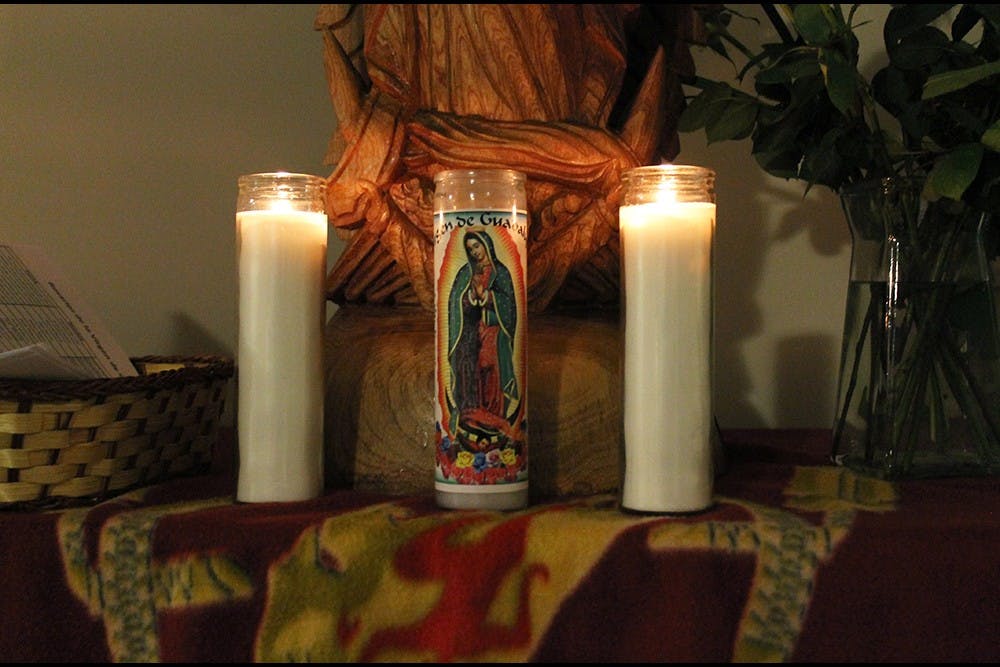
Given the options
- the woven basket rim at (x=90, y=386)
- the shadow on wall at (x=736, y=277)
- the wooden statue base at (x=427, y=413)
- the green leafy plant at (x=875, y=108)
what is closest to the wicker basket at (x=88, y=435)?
the woven basket rim at (x=90, y=386)

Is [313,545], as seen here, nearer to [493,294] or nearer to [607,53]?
[493,294]

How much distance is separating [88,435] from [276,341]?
0.43 ft

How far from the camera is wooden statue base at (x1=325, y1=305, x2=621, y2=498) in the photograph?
2.11ft

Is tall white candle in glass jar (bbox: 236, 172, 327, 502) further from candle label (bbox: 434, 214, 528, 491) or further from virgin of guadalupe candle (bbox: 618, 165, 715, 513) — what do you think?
virgin of guadalupe candle (bbox: 618, 165, 715, 513)

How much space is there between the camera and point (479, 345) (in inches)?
23.2

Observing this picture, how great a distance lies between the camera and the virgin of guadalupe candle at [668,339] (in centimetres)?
57

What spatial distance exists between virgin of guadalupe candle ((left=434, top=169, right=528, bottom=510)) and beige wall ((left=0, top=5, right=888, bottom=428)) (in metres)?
0.45

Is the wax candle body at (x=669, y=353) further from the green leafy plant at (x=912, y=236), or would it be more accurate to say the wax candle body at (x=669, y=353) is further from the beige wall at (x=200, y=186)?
the beige wall at (x=200, y=186)

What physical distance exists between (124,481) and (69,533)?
90 mm

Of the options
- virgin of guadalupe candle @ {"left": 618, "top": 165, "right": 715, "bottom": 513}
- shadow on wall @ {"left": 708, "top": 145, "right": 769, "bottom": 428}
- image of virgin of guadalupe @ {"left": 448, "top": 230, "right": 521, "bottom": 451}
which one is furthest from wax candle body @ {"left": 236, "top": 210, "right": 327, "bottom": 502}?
shadow on wall @ {"left": 708, "top": 145, "right": 769, "bottom": 428}

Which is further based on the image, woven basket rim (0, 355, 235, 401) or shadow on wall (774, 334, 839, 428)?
shadow on wall (774, 334, 839, 428)

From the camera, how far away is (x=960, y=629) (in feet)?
1.67

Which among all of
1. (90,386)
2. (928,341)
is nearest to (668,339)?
(928,341)

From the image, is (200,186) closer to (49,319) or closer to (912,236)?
(49,319)
